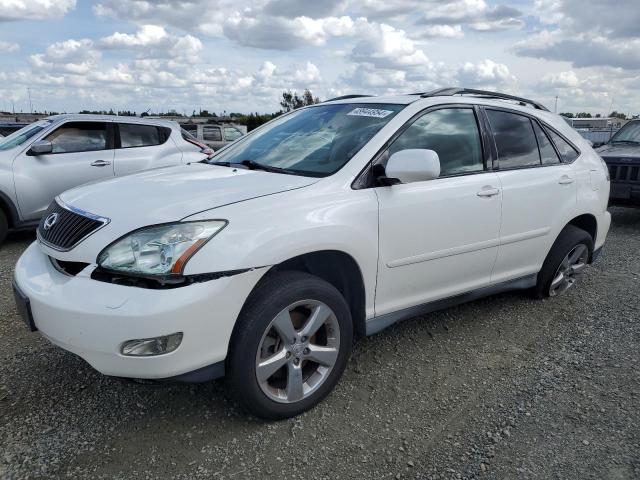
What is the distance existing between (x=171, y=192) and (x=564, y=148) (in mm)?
3238

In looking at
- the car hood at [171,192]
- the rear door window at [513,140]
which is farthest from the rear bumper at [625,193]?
the car hood at [171,192]

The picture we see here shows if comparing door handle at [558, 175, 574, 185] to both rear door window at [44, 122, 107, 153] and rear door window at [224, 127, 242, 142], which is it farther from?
rear door window at [224, 127, 242, 142]

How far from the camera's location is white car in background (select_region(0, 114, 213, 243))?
6297mm

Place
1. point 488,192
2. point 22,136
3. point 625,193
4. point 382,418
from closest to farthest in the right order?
point 382,418
point 488,192
point 22,136
point 625,193

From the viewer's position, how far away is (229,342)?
2.46 metres

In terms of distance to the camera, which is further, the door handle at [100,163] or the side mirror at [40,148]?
the door handle at [100,163]

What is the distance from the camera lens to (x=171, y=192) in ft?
8.93

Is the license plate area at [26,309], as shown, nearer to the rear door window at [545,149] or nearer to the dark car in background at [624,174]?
the rear door window at [545,149]

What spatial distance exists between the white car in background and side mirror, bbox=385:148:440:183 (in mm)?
3816

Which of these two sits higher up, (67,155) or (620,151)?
(67,155)

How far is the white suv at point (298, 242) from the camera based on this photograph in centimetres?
230

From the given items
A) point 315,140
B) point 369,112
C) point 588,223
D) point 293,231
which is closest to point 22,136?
point 315,140

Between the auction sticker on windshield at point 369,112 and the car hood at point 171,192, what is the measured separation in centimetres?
76

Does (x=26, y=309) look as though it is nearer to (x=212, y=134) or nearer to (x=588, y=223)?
(x=588, y=223)
